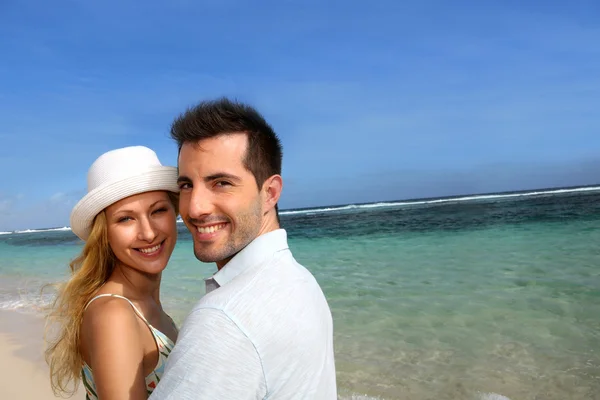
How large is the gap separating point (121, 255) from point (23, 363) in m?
4.81

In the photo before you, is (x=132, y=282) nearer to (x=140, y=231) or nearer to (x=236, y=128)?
(x=140, y=231)

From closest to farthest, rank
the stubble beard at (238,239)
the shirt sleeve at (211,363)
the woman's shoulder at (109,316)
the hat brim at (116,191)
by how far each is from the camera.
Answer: the shirt sleeve at (211,363)
the stubble beard at (238,239)
the woman's shoulder at (109,316)
the hat brim at (116,191)

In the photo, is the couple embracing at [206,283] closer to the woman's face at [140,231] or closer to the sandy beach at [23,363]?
the woman's face at [140,231]

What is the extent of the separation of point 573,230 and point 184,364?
62.2ft

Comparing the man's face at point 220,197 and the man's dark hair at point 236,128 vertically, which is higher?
the man's dark hair at point 236,128

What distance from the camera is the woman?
2.21 m

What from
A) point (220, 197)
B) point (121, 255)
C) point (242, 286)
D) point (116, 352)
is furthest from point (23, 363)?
point (242, 286)

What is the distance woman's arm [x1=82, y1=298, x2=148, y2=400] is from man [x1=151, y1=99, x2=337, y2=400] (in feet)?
1.71

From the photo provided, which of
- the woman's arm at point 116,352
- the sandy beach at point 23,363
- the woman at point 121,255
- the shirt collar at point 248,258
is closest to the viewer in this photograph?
the shirt collar at point 248,258

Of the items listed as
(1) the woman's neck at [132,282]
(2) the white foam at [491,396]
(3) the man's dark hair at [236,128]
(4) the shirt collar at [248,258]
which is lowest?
(2) the white foam at [491,396]

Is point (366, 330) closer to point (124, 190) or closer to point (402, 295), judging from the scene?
point (402, 295)

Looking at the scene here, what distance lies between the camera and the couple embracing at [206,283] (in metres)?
1.27

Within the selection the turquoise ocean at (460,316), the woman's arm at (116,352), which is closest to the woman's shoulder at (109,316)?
the woman's arm at (116,352)

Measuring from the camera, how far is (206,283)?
5.49 feet
